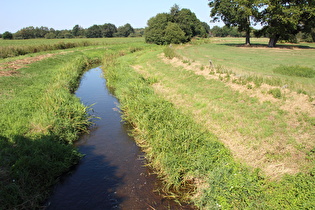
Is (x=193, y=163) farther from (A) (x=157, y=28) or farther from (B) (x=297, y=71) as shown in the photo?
(A) (x=157, y=28)

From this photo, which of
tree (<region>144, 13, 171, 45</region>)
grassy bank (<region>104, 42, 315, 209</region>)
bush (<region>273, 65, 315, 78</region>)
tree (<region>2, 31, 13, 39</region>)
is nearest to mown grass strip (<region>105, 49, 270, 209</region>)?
grassy bank (<region>104, 42, 315, 209</region>)

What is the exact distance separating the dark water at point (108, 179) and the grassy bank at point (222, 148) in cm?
64

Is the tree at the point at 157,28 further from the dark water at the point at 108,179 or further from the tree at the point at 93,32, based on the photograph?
the tree at the point at 93,32

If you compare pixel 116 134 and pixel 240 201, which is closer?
pixel 240 201

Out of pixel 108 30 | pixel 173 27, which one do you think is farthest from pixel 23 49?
pixel 108 30

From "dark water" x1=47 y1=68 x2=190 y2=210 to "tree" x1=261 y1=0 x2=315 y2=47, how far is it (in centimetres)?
3404

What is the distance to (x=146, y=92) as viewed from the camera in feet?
50.1

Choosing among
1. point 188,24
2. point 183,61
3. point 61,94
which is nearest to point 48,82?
point 61,94

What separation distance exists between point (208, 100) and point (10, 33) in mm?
105352

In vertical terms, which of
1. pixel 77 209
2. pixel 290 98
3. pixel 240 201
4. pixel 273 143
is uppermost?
pixel 290 98

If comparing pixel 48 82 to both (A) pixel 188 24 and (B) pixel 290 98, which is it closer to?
(B) pixel 290 98

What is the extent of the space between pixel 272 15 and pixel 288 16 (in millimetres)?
3230

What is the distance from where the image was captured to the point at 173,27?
51.6 meters

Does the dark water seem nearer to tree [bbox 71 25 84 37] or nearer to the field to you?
the field
